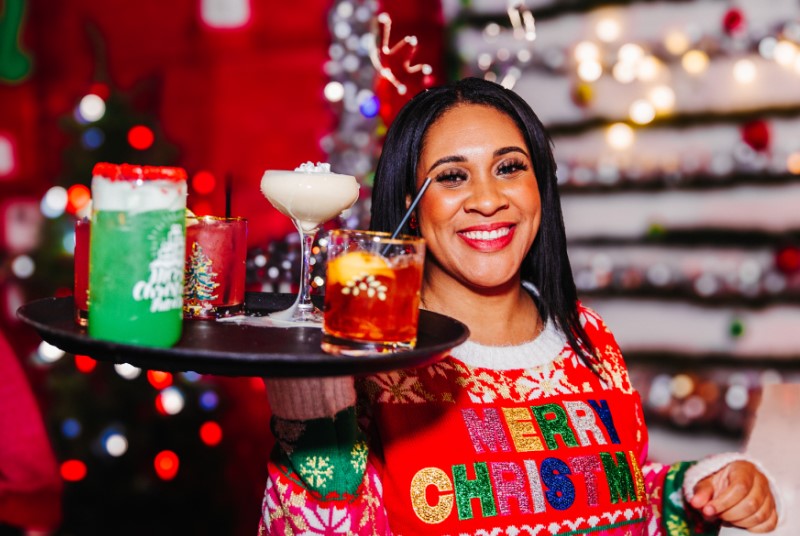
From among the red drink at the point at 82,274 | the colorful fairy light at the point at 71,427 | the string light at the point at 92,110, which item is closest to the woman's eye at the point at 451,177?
the red drink at the point at 82,274

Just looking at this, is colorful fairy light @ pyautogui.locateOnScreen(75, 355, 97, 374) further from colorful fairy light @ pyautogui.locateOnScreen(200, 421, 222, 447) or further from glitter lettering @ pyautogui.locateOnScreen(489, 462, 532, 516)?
glitter lettering @ pyautogui.locateOnScreen(489, 462, 532, 516)

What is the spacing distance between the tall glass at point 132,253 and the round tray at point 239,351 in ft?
0.09

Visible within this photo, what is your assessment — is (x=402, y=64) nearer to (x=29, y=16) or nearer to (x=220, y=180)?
(x=220, y=180)

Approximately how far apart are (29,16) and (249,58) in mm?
1545

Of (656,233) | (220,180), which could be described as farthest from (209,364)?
(220,180)

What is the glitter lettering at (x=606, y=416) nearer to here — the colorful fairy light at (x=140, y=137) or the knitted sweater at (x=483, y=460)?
the knitted sweater at (x=483, y=460)

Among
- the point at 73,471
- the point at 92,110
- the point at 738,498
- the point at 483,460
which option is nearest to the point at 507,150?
the point at 483,460

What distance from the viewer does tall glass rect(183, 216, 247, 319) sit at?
1.28 meters

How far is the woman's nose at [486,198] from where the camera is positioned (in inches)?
61.4

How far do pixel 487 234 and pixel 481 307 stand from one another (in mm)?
214

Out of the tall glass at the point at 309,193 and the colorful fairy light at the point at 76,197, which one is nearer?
the tall glass at the point at 309,193

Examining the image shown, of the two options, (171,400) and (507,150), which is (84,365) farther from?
(507,150)

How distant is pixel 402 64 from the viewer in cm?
381

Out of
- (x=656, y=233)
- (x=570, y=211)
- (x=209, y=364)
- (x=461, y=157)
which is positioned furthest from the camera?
(x=570, y=211)
